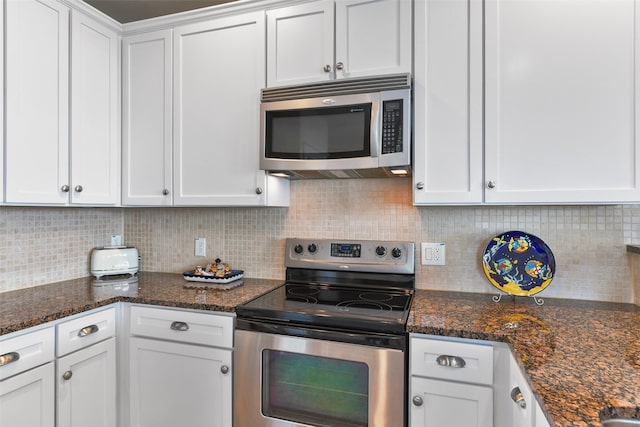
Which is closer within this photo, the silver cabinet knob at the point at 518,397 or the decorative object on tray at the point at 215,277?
the silver cabinet knob at the point at 518,397

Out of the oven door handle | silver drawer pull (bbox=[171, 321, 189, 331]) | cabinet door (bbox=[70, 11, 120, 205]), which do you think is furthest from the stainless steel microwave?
cabinet door (bbox=[70, 11, 120, 205])

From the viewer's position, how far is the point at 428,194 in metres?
1.56

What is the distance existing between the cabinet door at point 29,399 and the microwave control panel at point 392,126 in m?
1.61

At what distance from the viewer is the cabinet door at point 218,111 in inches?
71.5

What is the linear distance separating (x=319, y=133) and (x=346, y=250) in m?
0.65

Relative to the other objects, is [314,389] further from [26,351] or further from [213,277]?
[26,351]

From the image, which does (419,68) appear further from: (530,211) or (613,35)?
(530,211)

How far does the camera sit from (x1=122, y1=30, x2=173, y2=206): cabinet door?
198 centimetres

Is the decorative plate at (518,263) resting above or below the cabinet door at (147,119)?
below

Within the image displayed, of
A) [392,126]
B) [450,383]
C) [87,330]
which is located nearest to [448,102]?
[392,126]

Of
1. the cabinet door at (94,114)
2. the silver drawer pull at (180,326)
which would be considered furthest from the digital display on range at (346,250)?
the cabinet door at (94,114)

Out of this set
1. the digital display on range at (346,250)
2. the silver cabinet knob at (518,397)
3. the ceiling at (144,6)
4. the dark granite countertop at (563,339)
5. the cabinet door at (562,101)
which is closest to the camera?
the dark granite countertop at (563,339)

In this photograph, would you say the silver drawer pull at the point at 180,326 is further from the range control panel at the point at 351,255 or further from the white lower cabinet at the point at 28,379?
the range control panel at the point at 351,255

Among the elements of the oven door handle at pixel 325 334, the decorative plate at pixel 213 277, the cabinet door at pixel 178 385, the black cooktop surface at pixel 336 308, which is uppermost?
the decorative plate at pixel 213 277
